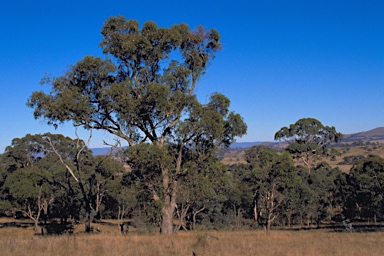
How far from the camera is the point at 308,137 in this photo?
66125mm

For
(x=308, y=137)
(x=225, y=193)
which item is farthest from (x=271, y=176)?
(x=308, y=137)

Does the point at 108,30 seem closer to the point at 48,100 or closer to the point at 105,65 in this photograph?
the point at 105,65

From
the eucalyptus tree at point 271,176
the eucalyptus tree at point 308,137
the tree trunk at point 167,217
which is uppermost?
the eucalyptus tree at point 308,137

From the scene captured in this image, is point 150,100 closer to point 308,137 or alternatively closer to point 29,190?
point 29,190

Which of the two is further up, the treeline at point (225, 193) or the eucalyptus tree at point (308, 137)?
the eucalyptus tree at point (308, 137)

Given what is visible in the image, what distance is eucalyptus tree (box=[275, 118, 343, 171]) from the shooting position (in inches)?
2564

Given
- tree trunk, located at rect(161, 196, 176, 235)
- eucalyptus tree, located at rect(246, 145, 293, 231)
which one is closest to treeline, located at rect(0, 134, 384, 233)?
eucalyptus tree, located at rect(246, 145, 293, 231)

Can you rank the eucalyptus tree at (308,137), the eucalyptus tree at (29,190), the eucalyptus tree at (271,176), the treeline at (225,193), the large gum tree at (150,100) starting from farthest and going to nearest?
the eucalyptus tree at (308,137) → the eucalyptus tree at (29,190) → the treeline at (225,193) → the eucalyptus tree at (271,176) → the large gum tree at (150,100)

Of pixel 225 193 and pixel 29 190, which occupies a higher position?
pixel 29 190

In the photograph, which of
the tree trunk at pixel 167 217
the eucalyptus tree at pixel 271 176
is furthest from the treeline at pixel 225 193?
the tree trunk at pixel 167 217

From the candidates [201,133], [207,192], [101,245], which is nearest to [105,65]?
[201,133]

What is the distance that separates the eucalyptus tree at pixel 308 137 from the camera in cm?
6512

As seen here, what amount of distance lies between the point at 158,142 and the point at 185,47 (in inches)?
187

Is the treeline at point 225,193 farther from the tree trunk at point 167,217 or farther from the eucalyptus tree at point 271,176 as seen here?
the tree trunk at point 167,217
